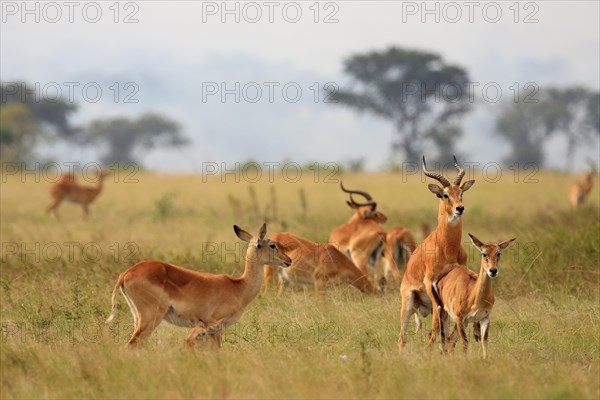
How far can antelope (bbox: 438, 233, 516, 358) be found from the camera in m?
7.41

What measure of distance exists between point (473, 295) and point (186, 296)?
199cm

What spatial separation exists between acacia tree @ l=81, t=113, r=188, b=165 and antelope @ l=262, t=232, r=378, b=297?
142 feet

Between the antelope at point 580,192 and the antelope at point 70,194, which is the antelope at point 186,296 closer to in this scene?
the antelope at point 70,194

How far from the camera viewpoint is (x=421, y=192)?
78.5 ft

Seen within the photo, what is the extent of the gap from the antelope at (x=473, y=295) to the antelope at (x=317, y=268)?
274 centimetres

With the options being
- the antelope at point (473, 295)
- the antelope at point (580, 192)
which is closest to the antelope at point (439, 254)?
the antelope at point (473, 295)

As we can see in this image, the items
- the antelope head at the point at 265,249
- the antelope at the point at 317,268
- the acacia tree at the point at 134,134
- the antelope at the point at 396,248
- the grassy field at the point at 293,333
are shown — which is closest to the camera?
the grassy field at the point at 293,333

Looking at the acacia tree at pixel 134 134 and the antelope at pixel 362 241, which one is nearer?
the antelope at pixel 362 241

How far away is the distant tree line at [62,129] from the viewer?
3646 centimetres

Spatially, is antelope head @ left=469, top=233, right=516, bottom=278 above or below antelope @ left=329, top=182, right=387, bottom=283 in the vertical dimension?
above

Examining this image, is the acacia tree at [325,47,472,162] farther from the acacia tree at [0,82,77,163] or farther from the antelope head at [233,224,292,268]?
the antelope head at [233,224,292,268]

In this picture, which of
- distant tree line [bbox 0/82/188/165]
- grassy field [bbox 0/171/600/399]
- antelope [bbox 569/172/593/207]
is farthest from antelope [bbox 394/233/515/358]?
distant tree line [bbox 0/82/188/165]

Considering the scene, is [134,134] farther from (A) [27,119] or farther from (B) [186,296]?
(B) [186,296]

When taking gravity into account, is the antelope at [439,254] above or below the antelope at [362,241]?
above
